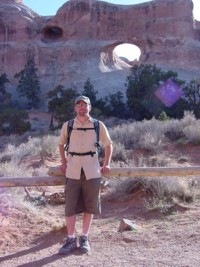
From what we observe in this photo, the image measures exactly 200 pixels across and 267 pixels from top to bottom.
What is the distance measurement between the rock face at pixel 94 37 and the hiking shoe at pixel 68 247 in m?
36.4

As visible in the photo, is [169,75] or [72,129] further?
[169,75]

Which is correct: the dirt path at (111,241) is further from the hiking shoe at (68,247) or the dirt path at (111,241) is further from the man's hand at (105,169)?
the man's hand at (105,169)

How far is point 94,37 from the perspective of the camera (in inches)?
1692

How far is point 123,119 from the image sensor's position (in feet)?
95.0

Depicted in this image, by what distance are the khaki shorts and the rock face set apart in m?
36.2

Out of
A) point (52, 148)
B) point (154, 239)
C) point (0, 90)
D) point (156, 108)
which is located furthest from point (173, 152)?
point (0, 90)

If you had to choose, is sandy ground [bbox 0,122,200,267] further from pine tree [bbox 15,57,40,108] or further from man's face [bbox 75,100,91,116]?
pine tree [bbox 15,57,40,108]

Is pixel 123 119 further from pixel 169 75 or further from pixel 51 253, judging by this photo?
A: pixel 51 253

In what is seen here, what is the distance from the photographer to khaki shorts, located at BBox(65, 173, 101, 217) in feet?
15.1

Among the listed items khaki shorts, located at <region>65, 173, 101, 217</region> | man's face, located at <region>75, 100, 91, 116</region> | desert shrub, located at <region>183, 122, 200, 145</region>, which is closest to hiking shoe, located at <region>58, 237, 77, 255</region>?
khaki shorts, located at <region>65, 173, 101, 217</region>

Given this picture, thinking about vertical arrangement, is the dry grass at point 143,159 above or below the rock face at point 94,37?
below

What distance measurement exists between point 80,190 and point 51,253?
2.67ft

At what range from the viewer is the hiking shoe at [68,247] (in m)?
4.52

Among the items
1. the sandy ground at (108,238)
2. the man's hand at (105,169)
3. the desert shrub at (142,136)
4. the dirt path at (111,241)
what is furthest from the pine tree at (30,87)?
the man's hand at (105,169)
